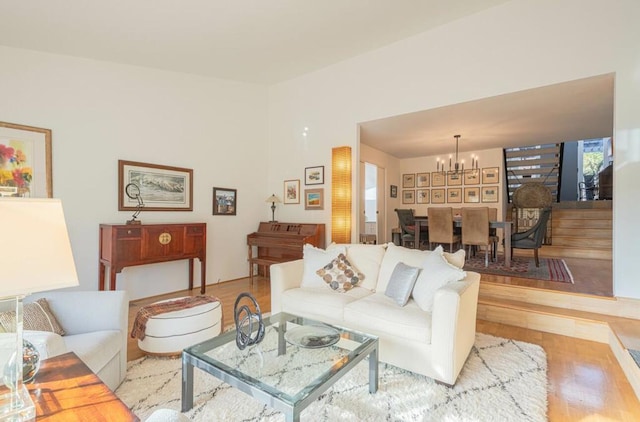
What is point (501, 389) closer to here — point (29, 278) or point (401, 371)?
point (401, 371)

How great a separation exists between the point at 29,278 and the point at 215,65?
427 centimetres

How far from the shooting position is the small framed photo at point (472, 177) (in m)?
6.91

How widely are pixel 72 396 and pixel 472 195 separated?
24.2ft

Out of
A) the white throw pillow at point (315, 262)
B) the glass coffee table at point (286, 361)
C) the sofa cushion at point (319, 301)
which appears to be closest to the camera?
the glass coffee table at point (286, 361)

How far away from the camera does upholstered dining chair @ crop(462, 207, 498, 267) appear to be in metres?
4.46

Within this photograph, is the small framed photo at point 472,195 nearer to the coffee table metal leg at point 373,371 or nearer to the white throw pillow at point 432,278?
the white throw pillow at point 432,278

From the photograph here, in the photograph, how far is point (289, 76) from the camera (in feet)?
16.9

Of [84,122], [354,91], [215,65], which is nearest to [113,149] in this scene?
[84,122]

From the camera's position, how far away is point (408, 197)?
7785 mm

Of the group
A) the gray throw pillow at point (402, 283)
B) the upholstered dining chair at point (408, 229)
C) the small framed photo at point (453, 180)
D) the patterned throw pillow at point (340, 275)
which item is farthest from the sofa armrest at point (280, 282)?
the small framed photo at point (453, 180)

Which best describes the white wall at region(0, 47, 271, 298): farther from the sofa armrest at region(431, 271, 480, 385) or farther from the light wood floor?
the sofa armrest at region(431, 271, 480, 385)

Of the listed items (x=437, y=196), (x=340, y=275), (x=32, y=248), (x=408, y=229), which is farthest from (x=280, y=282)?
(x=437, y=196)

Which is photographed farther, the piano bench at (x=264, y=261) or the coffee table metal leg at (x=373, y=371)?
the piano bench at (x=264, y=261)

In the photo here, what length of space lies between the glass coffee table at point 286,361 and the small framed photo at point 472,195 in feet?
19.7
